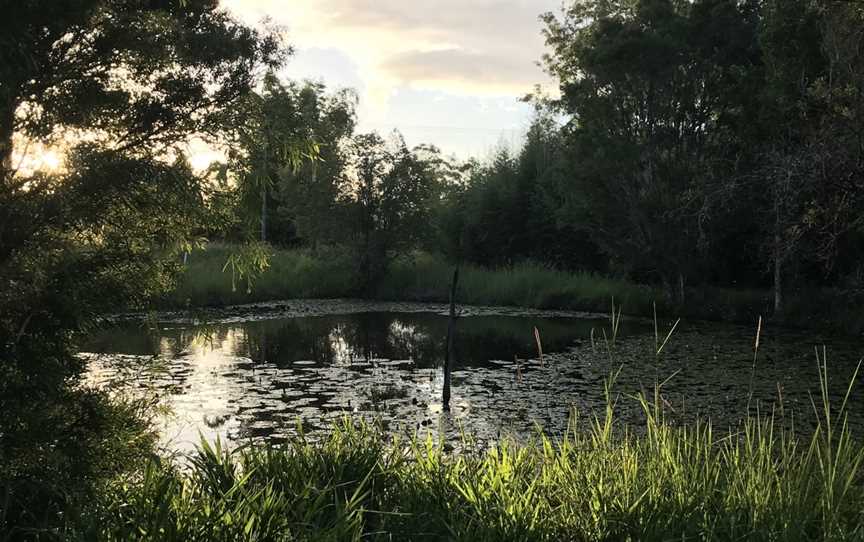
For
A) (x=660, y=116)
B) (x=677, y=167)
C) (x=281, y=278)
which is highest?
(x=660, y=116)

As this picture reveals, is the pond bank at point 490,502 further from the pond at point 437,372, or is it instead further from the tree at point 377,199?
the tree at point 377,199

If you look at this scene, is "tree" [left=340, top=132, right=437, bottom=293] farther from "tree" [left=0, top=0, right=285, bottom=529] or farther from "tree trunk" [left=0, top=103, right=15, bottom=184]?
"tree trunk" [left=0, top=103, right=15, bottom=184]

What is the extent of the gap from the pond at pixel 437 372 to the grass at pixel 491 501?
1.13m

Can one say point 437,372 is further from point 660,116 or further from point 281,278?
point 281,278

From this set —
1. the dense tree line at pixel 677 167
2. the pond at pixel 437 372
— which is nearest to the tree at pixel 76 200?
the pond at pixel 437 372

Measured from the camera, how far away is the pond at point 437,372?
31.2ft

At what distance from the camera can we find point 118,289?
19.4 ft

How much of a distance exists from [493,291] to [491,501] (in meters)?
22.3

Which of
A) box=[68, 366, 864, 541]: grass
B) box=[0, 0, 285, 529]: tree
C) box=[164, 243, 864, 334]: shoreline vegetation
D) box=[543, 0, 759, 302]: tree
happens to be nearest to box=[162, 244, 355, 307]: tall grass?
box=[164, 243, 864, 334]: shoreline vegetation

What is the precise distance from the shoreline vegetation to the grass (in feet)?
45.4

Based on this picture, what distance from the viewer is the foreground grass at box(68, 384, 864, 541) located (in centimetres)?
366

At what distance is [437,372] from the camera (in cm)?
1374

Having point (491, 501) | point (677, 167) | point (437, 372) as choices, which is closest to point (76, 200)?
point (491, 501)

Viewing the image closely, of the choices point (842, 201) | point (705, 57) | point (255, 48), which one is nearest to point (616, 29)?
point (705, 57)
